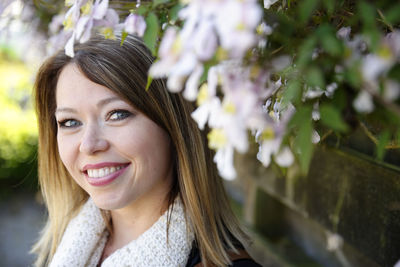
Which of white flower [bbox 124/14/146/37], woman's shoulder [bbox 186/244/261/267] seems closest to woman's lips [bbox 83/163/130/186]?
woman's shoulder [bbox 186/244/261/267]

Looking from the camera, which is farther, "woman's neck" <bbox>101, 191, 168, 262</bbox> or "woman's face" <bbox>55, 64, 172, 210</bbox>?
"woman's neck" <bbox>101, 191, 168, 262</bbox>

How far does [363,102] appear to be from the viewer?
1.94 ft

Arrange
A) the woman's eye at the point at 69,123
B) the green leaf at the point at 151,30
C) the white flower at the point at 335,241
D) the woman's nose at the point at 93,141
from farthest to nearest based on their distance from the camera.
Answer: the white flower at the point at 335,241, the woman's eye at the point at 69,123, the woman's nose at the point at 93,141, the green leaf at the point at 151,30

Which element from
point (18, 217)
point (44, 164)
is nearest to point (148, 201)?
point (44, 164)

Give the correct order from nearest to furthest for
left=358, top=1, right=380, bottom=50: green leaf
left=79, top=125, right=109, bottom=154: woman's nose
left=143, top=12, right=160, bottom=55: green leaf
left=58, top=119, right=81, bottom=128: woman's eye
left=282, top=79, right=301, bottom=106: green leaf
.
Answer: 1. left=358, top=1, right=380, bottom=50: green leaf
2. left=282, top=79, right=301, bottom=106: green leaf
3. left=143, top=12, right=160, bottom=55: green leaf
4. left=79, top=125, right=109, bottom=154: woman's nose
5. left=58, top=119, right=81, bottom=128: woman's eye

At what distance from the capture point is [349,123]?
0.67 meters

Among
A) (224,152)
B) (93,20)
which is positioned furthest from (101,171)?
(224,152)

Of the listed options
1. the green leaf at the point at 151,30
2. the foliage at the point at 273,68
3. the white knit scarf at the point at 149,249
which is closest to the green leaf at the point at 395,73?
the foliage at the point at 273,68

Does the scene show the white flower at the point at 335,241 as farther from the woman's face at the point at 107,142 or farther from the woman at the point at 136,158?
the woman's face at the point at 107,142

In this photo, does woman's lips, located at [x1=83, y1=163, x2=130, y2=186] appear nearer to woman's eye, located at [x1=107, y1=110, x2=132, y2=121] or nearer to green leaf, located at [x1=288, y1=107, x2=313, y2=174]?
woman's eye, located at [x1=107, y1=110, x2=132, y2=121]

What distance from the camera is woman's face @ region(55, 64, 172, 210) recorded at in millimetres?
1407

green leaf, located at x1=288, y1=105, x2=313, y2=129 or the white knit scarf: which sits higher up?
green leaf, located at x1=288, y1=105, x2=313, y2=129

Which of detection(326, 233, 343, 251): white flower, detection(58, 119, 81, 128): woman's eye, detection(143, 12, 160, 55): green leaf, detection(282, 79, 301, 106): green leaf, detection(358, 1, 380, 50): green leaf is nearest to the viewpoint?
detection(358, 1, 380, 50): green leaf

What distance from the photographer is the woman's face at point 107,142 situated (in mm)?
1407
